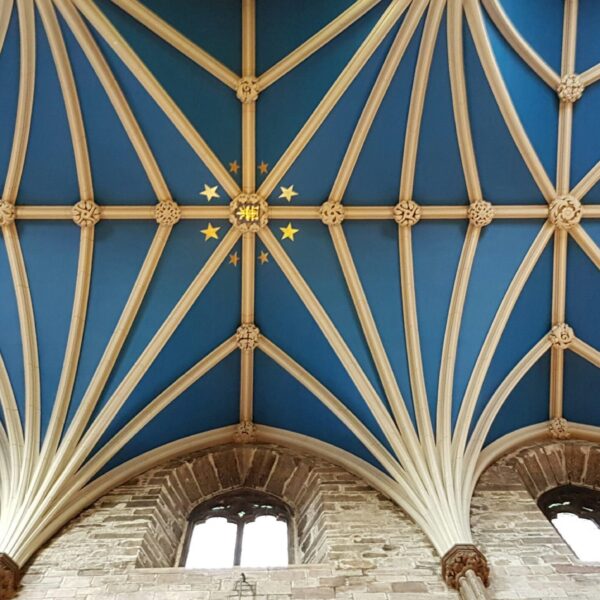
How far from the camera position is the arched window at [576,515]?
790 cm

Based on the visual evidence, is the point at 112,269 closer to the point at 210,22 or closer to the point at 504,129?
the point at 210,22

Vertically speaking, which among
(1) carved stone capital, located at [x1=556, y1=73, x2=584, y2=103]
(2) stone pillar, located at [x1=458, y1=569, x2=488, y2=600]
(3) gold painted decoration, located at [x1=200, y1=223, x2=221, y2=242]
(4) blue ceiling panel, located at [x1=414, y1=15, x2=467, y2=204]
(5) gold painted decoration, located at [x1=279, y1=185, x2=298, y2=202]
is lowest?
(2) stone pillar, located at [x1=458, y1=569, x2=488, y2=600]

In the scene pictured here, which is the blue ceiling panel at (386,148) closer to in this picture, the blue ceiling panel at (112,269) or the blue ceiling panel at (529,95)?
the blue ceiling panel at (529,95)

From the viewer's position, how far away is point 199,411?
31.5 feet

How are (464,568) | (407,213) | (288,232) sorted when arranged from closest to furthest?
1. (464,568)
2. (407,213)
3. (288,232)

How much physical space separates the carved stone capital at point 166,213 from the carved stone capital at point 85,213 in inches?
34.1

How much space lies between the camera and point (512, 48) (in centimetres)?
873

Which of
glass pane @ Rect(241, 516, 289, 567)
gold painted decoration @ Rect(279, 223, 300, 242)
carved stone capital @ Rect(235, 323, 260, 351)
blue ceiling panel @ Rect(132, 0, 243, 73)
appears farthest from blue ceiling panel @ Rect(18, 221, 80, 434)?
glass pane @ Rect(241, 516, 289, 567)

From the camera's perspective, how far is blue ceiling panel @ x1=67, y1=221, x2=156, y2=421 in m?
9.33

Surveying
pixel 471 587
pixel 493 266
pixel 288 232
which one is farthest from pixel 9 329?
pixel 493 266

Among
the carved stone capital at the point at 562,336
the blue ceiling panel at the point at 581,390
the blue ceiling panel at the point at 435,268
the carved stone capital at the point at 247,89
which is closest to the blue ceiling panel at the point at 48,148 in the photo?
the carved stone capital at the point at 247,89

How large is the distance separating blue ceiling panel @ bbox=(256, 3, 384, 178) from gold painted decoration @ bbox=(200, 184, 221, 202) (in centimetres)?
79

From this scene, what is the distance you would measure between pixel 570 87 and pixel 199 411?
7.01 meters

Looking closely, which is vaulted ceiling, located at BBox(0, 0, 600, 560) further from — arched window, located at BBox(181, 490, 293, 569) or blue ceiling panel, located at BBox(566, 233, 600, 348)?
arched window, located at BBox(181, 490, 293, 569)
